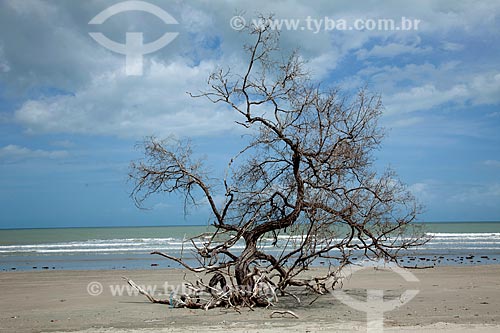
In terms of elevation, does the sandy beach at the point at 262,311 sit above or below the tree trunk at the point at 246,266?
below

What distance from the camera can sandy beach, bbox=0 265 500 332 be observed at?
10.2 m

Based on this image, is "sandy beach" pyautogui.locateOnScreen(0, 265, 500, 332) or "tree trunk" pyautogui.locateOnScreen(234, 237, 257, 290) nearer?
"sandy beach" pyautogui.locateOnScreen(0, 265, 500, 332)

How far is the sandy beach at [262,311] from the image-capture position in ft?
33.5

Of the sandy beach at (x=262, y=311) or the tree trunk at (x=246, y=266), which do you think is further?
the tree trunk at (x=246, y=266)

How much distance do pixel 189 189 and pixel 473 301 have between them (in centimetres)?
746

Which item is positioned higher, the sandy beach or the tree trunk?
the tree trunk

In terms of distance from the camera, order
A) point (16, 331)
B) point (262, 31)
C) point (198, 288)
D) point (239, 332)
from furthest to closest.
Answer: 1. point (198, 288)
2. point (262, 31)
3. point (16, 331)
4. point (239, 332)

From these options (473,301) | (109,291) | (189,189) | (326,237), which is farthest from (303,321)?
(109,291)

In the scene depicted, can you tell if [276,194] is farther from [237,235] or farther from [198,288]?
[198,288]

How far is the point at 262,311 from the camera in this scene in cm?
1184

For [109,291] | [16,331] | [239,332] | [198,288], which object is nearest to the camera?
[239,332]

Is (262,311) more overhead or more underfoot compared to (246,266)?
more underfoot

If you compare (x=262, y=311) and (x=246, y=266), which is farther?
(x=246, y=266)

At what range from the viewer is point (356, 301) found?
1335cm
